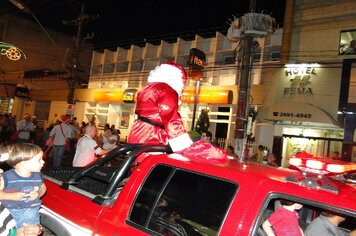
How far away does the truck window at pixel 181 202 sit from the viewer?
2244mm

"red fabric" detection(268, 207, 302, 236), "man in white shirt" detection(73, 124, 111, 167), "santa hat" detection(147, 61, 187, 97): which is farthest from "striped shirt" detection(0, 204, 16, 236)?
"man in white shirt" detection(73, 124, 111, 167)

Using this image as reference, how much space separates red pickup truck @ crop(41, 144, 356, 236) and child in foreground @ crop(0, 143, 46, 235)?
231mm

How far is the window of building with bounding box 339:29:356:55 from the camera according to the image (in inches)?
594

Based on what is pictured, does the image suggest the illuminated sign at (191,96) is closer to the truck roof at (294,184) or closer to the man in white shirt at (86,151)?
the man in white shirt at (86,151)

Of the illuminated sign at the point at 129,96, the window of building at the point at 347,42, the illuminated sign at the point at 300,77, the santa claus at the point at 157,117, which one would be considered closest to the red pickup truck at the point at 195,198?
the santa claus at the point at 157,117

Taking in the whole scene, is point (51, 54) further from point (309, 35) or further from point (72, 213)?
point (72, 213)

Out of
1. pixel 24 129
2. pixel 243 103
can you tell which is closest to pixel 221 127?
pixel 243 103

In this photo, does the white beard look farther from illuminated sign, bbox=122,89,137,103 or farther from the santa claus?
illuminated sign, bbox=122,89,137,103

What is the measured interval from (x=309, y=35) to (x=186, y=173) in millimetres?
15722

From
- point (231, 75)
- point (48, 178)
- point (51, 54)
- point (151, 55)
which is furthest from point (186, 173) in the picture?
point (51, 54)

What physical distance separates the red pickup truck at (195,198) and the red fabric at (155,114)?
73 cm

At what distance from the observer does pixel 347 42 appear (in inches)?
603

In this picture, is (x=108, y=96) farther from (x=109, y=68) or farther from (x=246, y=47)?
(x=246, y=47)

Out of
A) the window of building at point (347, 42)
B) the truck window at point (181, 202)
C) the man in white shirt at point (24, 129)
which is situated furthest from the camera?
the window of building at point (347, 42)
